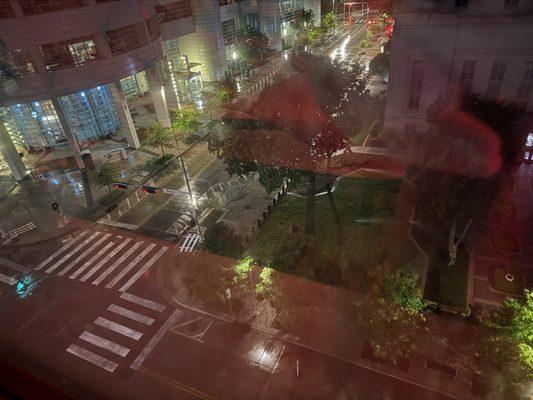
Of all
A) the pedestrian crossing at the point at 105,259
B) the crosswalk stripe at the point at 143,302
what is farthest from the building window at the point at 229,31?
the crosswalk stripe at the point at 143,302

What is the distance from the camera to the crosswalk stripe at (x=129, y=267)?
2212 centimetres

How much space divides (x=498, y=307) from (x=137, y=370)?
1709 centimetres

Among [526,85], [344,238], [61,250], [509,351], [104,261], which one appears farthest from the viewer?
[526,85]

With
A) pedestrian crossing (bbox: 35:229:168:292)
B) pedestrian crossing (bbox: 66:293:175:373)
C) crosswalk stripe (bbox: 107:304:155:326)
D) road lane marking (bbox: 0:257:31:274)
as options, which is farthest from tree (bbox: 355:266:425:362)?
road lane marking (bbox: 0:257:31:274)

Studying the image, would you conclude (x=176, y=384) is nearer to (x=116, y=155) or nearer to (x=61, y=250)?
(x=61, y=250)

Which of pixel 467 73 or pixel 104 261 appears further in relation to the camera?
pixel 467 73

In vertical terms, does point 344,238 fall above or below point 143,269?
above

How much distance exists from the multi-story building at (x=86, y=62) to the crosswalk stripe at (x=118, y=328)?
2029cm

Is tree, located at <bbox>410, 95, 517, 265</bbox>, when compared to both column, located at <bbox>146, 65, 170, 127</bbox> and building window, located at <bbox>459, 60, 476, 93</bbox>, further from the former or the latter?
column, located at <bbox>146, 65, 170, 127</bbox>

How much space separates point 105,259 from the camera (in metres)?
24.2

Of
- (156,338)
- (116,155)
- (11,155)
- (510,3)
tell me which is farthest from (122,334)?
(510,3)

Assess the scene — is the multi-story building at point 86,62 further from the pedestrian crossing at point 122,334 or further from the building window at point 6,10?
the pedestrian crossing at point 122,334

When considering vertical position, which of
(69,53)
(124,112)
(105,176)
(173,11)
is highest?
(173,11)

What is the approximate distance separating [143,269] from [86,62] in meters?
19.8
